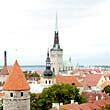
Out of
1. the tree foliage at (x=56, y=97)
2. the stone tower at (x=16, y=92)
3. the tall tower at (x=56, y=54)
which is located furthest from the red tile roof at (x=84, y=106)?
the tall tower at (x=56, y=54)

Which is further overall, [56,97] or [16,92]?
[56,97]

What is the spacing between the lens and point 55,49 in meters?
117

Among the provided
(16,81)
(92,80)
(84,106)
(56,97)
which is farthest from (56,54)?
(16,81)

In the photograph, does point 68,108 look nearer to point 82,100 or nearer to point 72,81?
point 82,100

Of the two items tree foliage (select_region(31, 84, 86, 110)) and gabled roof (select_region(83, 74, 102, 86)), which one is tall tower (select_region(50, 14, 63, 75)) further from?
tree foliage (select_region(31, 84, 86, 110))

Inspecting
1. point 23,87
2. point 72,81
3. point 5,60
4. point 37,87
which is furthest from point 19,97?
point 5,60

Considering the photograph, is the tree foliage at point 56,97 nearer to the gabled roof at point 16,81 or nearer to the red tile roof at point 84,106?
the red tile roof at point 84,106

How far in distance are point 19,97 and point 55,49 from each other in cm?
7745

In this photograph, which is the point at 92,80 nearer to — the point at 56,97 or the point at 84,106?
the point at 56,97

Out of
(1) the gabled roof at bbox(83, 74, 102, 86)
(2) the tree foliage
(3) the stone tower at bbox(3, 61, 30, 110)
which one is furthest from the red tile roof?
(1) the gabled roof at bbox(83, 74, 102, 86)

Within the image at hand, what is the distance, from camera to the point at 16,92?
39.9 metres

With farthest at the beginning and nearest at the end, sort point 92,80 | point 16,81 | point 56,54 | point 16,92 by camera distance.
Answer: point 56,54 → point 92,80 → point 16,81 → point 16,92

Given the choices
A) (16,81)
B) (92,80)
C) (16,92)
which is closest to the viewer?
(16,92)

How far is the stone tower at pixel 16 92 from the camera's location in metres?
39.8
